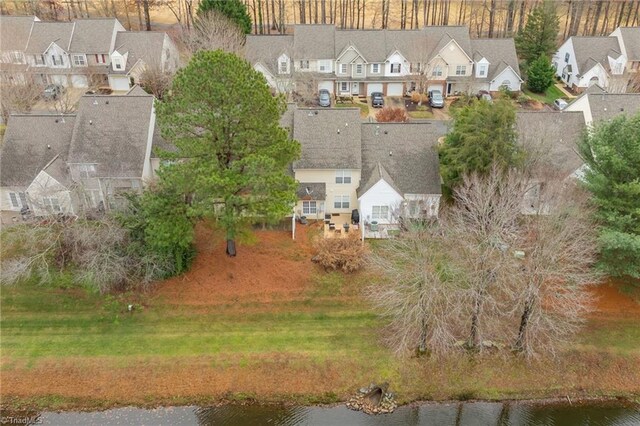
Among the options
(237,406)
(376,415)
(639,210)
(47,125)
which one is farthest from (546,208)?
(47,125)

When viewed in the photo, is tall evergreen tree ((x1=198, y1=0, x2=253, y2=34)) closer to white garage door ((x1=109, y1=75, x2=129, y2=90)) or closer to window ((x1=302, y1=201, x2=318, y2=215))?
white garage door ((x1=109, y1=75, x2=129, y2=90))

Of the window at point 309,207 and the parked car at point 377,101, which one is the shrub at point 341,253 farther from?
the parked car at point 377,101

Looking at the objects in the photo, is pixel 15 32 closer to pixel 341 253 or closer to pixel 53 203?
pixel 53 203

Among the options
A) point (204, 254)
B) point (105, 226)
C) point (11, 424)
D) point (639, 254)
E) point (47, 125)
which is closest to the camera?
point (11, 424)

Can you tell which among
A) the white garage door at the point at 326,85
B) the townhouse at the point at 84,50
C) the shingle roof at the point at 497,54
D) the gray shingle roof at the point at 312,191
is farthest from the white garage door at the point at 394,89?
the gray shingle roof at the point at 312,191

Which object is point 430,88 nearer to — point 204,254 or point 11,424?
point 204,254
